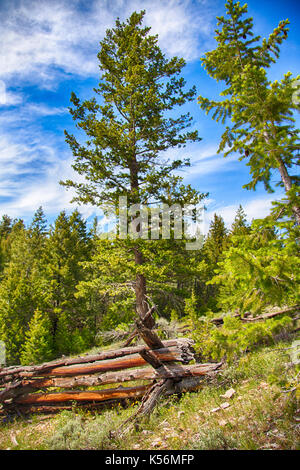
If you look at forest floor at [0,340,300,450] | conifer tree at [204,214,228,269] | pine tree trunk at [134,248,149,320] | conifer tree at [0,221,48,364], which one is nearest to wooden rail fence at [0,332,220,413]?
forest floor at [0,340,300,450]

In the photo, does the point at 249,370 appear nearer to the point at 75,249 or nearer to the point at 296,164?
the point at 296,164

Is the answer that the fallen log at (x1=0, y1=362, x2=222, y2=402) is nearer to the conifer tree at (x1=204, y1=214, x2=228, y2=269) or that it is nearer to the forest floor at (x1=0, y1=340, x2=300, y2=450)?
the forest floor at (x1=0, y1=340, x2=300, y2=450)

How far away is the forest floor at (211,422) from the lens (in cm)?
351

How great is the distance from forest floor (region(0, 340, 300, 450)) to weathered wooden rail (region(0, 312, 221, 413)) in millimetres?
366

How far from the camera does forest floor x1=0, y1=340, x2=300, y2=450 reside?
351 cm

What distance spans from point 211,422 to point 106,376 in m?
3.48

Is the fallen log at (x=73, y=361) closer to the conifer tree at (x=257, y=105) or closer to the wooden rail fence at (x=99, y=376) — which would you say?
the wooden rail fence at (x=99, y=376)

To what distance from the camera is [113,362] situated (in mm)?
6875

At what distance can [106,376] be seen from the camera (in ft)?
21.9

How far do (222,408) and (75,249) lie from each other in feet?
74.4

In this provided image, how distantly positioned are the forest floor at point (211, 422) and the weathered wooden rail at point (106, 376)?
0.37 metres

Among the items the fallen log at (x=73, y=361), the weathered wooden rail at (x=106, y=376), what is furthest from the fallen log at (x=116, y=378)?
the fallen log at (x=73, y=361)

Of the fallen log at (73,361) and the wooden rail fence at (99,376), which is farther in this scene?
the fallen log at (73,361)

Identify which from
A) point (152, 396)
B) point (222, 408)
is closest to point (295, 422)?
point (222, 408)
